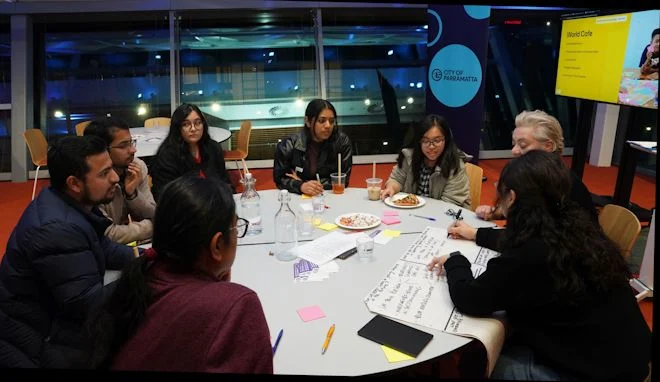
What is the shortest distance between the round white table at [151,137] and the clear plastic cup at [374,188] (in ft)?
7.49

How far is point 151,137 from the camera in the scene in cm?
468

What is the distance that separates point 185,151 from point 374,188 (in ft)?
4.63

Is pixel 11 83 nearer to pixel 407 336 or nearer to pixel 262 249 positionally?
pixel 262 249

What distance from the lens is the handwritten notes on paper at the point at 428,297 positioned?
1.36m

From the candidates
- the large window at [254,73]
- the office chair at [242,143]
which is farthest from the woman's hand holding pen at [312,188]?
the large window at [254,73]

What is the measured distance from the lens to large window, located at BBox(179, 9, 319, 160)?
21.0 ft

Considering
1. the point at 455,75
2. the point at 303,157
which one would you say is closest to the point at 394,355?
the point at 303,157

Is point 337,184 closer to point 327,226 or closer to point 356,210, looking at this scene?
point 356,210

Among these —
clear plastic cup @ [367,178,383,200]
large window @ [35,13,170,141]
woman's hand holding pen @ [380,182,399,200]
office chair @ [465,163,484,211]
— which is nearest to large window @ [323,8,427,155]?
large window @ [35,13,170,141]

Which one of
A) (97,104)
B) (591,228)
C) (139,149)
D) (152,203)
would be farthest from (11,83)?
(591,228)

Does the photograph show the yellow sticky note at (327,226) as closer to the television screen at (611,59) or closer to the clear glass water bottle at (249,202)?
the clear glass water bottle at (249,202)

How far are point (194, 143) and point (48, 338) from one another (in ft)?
6.08

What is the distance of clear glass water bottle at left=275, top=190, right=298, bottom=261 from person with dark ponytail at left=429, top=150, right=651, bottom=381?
76cm

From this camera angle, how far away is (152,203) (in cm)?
245
